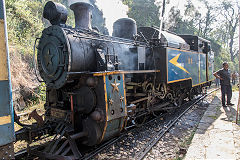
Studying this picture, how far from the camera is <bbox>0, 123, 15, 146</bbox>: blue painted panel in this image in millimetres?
2469

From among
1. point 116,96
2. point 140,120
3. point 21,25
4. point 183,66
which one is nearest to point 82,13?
point 116,96

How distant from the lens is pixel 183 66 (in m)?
7.18

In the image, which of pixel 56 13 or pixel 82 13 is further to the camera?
pixel 82 13

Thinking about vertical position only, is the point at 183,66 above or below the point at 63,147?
above

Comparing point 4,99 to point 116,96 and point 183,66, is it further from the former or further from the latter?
point 183,66

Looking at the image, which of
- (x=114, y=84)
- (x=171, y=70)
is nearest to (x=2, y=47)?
(x=114, y=84)

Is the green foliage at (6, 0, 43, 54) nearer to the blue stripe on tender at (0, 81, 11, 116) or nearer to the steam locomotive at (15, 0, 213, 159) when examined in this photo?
the steam locomotive at (15, 0, 213, 159)

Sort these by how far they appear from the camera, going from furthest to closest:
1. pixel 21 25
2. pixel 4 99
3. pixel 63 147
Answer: pixel 21 25
pixel 63 147
pixel 4 99

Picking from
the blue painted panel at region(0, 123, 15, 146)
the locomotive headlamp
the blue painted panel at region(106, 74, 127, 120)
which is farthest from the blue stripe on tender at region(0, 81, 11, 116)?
the locomotive headlamp

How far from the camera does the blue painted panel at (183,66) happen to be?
6214 millimetres

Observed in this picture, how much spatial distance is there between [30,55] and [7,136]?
7439 mm

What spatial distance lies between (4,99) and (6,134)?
457 millimetres

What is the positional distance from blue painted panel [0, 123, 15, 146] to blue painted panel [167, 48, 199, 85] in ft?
15.3

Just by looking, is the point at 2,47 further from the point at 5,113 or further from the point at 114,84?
the point at 114,84
